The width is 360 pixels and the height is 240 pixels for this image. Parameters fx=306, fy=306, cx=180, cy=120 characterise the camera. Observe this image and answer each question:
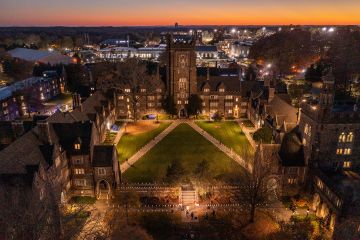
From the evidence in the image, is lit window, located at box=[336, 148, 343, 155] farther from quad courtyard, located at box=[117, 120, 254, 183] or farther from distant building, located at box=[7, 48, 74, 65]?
distant building, located at box=[7, 48, 74, 65]

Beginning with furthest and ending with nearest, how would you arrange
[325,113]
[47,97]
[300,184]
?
1. [47,97]
2. [300,184]
3. [325,113]

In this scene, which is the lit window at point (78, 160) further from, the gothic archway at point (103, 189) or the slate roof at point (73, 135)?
the gothic archway at point (103, 189)

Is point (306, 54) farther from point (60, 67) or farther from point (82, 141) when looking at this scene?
point (82, 141)

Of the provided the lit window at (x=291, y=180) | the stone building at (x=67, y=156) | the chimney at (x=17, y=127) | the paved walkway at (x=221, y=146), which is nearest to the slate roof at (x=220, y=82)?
the paved walkway at (x=221, y=146)

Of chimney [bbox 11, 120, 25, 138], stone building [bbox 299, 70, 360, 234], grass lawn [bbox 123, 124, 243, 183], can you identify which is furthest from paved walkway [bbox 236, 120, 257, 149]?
chimney [bbox 11, 120, 25, 138]

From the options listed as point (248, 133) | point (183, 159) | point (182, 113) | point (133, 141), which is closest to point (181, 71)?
point (182, 113)

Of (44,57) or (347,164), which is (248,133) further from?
(44,57)

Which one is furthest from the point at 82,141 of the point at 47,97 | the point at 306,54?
the point at 306,54

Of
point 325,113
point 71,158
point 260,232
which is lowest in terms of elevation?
point 260,232

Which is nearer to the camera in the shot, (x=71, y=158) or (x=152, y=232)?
(x=152, y=232)
